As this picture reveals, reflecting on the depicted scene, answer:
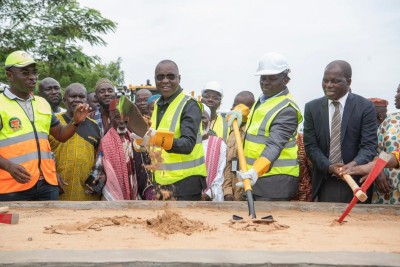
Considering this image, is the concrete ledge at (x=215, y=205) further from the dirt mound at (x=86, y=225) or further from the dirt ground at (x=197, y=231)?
the dirt mound at (x=86, y=225)

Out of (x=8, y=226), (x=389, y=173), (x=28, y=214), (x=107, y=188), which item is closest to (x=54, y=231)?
(x=8, y=226)

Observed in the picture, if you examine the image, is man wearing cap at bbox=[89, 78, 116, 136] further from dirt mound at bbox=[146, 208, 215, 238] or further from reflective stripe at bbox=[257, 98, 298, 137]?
dirt mound at bbox=[146, 208, 215, 238]

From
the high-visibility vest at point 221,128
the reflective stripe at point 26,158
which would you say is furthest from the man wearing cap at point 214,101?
the reflective stripe at point 26,158

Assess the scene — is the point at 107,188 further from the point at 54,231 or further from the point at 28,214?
the point at 54,231

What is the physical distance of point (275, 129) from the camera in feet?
15.1

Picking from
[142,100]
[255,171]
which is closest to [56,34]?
[142,100]

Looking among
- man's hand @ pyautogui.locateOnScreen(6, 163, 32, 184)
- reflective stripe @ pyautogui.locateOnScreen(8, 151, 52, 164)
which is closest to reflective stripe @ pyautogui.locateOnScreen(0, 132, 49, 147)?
reflective stripe @ pyautogui.locateOnScreen(8, 151, 52, 164)

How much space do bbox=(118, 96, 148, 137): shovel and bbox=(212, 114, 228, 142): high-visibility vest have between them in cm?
234

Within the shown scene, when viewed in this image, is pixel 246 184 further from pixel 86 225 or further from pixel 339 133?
pixel 86 225

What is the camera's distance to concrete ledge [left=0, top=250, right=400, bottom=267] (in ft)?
8.34

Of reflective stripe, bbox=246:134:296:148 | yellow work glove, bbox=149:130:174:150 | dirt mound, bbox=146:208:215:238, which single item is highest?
yellow work glove, bbox=149:130:174:150

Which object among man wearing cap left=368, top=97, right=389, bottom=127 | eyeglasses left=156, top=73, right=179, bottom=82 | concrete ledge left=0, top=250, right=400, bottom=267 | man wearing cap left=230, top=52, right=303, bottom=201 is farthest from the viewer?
man wearing cap left=368, top=97, right=389, bottom=127

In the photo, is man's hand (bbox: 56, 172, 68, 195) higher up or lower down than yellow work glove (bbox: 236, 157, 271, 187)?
lower down

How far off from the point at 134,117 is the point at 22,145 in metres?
1.02
